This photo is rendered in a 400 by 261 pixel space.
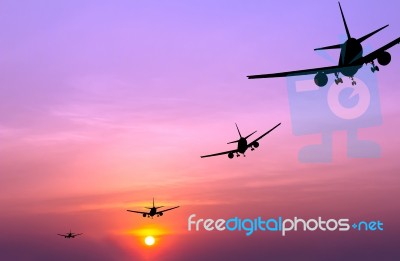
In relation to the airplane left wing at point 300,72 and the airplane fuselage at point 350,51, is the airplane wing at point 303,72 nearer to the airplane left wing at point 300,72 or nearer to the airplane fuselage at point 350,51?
the airplane left wing at point 300,72

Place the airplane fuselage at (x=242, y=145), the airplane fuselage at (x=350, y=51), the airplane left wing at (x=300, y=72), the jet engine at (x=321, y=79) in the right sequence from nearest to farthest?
the airplane left wing at (x=300, y=72)
the jet engine at (x=321, y=79)
the airplane fuselage at (x=350, y=51)
the airplane fuselage at (x=242, y=145)

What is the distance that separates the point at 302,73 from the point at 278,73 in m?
3.10

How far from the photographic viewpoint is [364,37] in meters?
77.9

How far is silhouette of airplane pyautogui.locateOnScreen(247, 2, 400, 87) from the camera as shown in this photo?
69.7 metres

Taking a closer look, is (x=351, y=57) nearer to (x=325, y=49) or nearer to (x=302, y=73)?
(x=325, y=49)

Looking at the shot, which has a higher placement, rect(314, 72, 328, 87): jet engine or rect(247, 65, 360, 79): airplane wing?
rect(247, 65, 360, 79): airplane wing

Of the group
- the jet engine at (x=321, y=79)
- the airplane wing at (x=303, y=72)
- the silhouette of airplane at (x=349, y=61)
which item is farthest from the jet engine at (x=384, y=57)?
the jet engine at (x=321, y=79)

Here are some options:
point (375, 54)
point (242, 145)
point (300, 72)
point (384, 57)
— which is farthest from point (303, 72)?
point (242, 145)

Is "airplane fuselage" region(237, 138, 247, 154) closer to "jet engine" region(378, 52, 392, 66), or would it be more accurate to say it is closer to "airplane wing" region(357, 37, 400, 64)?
"airplane wing" region(357, 37, 400, 64)

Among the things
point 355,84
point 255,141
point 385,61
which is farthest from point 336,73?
point 255,141

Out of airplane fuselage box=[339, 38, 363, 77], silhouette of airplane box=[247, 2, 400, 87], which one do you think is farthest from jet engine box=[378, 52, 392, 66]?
airplane fuselage box=[339, 38, 363, 77]

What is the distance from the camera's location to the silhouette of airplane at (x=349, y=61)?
69.7 meters

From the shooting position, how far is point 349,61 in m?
80.4

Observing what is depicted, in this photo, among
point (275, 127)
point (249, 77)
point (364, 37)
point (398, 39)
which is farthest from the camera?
point (275, 127)
